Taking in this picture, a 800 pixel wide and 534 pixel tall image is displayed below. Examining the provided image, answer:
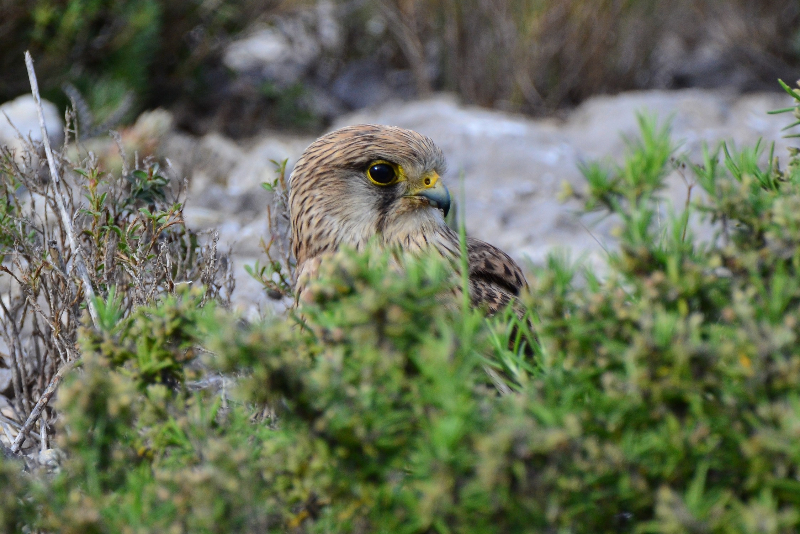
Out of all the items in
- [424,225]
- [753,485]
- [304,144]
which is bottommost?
[304,144]

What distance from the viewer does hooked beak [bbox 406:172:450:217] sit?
2641mm

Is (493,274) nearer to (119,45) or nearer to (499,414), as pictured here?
(499,414)

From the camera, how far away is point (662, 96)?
6922mm

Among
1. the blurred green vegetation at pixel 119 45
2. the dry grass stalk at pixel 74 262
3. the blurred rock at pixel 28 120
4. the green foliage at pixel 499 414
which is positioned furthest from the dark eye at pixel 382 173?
the blurred green vegetation at pixel 119 45

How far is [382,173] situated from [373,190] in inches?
2.6

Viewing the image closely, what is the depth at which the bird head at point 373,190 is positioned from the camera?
2.62 m

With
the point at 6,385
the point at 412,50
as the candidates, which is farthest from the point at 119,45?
the point at 6,385

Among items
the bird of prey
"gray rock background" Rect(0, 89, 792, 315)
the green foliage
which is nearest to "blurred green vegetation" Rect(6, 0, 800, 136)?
"gray rock background" Rect(0, 89, 792, 315)

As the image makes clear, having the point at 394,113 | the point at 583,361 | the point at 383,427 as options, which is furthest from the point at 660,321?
the point at 394,113

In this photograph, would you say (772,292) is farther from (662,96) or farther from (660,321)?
(662,96)

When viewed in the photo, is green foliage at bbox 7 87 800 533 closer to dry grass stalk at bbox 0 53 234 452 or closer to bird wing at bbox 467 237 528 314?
dry grass stalk at bbox 0 53 234 452

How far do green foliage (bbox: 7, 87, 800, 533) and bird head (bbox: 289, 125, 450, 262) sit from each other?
49.9 inches

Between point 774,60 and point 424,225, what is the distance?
6.69 meters

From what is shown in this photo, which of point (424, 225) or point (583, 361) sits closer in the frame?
point (583, 361)
